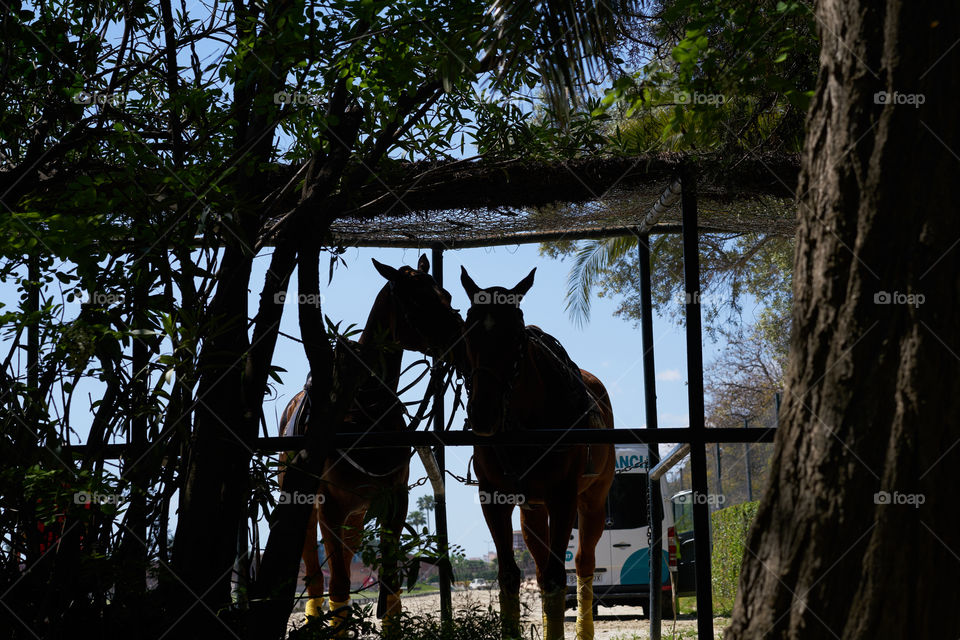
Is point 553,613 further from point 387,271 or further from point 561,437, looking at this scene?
point 387,271

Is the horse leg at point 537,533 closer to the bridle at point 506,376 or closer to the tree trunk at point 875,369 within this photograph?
the bridle at point 506,376

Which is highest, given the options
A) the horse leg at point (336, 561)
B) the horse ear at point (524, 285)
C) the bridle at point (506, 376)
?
the horse ear at point (524, 285)

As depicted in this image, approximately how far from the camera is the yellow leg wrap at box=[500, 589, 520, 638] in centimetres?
450

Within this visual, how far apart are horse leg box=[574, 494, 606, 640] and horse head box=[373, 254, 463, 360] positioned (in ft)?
6.62

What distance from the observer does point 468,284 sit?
16.9ft

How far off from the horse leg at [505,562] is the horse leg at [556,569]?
20 centimetres

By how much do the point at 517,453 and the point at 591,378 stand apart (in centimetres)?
223

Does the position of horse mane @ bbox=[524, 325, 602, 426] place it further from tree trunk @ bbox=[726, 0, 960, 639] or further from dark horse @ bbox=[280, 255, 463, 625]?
tree trunk @ bbox=[726, 0, 960, 639]

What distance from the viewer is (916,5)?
230 centimetres

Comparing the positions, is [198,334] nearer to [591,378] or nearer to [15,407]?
[15,407]

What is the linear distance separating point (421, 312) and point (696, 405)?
1.69 m

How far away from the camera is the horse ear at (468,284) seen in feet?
16.8

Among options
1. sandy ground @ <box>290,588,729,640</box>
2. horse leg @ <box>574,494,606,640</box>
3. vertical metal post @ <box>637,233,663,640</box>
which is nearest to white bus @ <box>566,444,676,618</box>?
sandy ground @ <box>290,588,729,640</box>

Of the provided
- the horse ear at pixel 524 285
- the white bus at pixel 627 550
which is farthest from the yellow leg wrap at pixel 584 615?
the white bus at pixel 627 550
